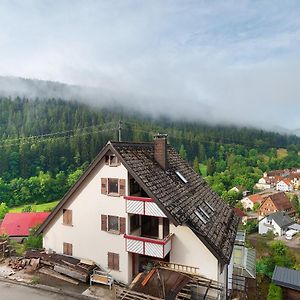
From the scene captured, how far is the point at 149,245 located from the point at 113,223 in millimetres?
3019

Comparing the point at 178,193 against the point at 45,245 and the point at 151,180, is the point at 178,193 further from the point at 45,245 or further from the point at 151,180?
the point at 45,245

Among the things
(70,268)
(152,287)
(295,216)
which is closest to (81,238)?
(70,268)

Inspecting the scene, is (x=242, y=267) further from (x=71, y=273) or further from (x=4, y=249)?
(x=4, y=249)

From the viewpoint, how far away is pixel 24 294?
1712 cm

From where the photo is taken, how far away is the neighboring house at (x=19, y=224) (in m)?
39.8

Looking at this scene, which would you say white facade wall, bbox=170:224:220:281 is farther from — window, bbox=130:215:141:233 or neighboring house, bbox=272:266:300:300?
neighboring house, bbox=272:266:300:300

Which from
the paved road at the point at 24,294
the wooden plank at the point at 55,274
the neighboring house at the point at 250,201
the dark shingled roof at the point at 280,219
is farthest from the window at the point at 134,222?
the neighboring house at the point at 250,201

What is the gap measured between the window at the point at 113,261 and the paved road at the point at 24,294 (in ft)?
10.4

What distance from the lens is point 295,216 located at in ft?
326

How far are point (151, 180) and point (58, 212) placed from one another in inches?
300

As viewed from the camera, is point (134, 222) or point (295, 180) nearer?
point (134, 222)

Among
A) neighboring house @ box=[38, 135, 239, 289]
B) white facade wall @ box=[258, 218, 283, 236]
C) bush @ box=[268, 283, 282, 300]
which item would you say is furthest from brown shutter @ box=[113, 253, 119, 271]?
white facade wall @ box=[258, 218, 283, 236]

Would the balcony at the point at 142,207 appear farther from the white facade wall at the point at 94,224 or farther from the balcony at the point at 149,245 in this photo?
the balcony at the point at 149,245

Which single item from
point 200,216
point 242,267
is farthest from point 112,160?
point 242,267
